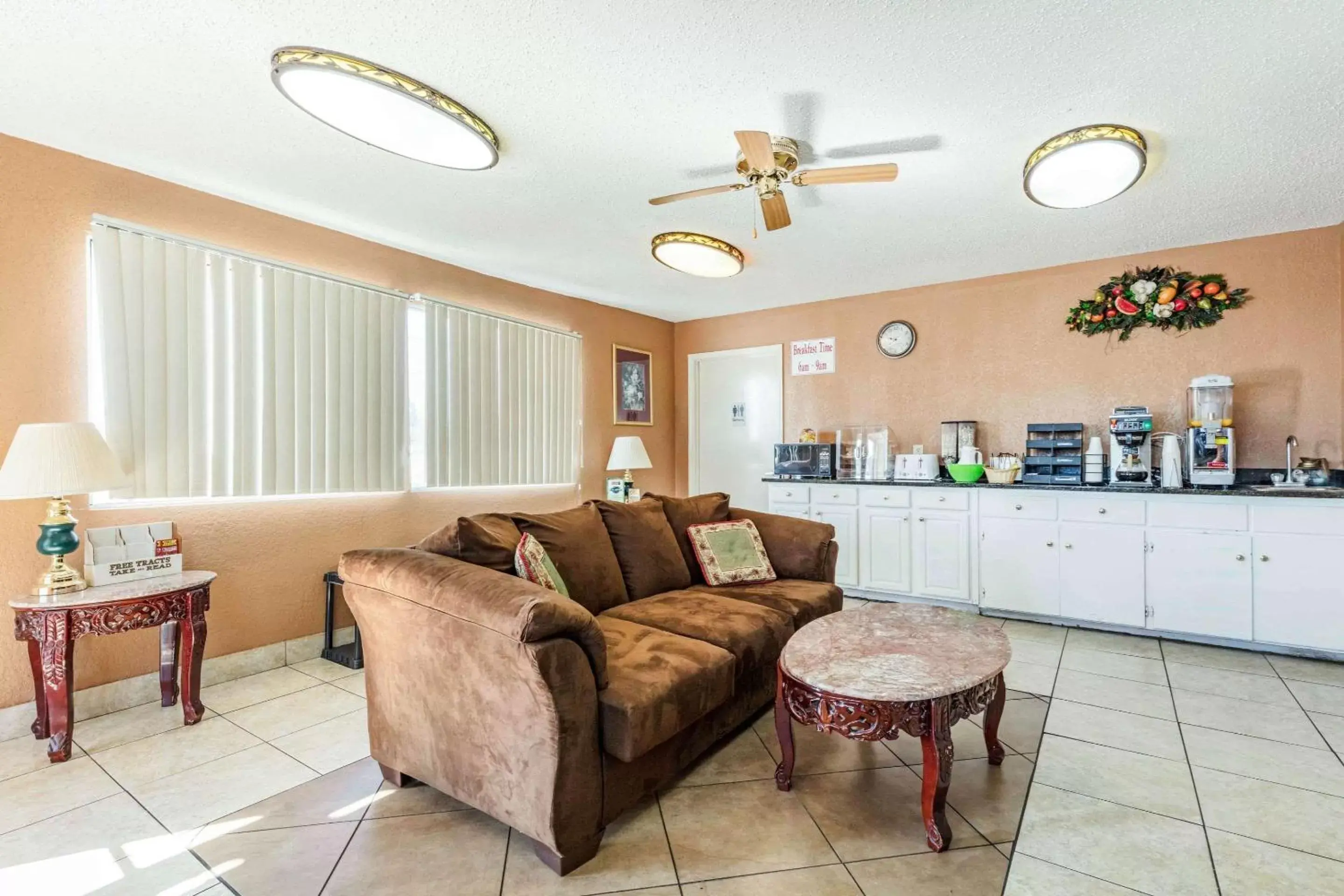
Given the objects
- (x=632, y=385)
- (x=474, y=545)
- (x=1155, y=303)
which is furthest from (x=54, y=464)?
(x=1155, y=303)

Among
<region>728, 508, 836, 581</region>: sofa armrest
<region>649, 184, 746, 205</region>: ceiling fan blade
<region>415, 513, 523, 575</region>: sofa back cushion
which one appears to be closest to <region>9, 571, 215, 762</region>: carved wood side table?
<region>415, 513, 523, 575</region>: sofa back cushion

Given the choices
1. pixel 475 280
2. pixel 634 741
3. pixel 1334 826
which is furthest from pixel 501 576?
pixel 475 280

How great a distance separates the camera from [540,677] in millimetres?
1570

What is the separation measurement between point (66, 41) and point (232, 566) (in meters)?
2.20

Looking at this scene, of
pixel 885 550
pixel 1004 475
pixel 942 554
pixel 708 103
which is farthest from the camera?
pixel 885 550

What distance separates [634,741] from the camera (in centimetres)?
171

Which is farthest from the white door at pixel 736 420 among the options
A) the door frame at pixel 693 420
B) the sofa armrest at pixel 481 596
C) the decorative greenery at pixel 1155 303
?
the sofa armrest at pixel 481 596

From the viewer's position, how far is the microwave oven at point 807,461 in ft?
16.0

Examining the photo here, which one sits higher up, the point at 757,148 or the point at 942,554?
the point at 757,148

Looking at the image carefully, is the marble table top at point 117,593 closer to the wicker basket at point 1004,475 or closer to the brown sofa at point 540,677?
the brown sofa at point 540,677

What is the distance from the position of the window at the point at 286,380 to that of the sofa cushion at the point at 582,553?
1.49 meters

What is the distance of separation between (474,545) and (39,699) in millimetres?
1914

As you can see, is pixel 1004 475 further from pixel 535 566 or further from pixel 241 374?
pixel 241 374

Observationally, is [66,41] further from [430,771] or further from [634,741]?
[634,741]
